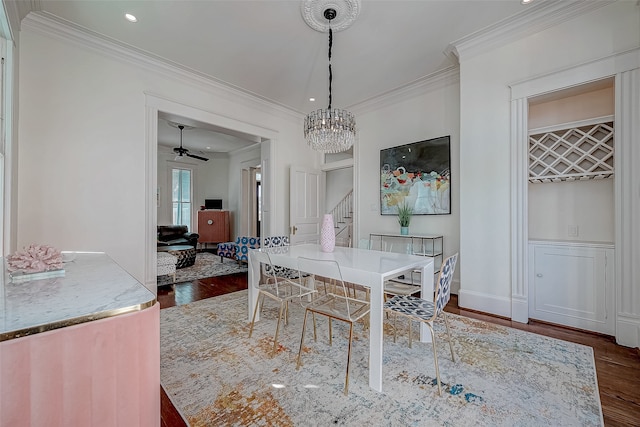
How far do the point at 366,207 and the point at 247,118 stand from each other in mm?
2534

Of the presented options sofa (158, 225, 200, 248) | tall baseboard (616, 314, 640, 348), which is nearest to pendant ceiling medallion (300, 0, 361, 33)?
tall baseboard (616, 314, 640, 348)

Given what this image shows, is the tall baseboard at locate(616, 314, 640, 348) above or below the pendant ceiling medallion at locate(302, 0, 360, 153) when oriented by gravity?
below

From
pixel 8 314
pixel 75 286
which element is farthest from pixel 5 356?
pixel 75 286

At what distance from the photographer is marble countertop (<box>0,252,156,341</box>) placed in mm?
695

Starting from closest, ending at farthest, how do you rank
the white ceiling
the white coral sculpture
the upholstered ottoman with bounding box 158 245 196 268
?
1. the white coral sculpture
2. the white ceiling
3. the upholstered ottoman with bounding box 158 245 196 268

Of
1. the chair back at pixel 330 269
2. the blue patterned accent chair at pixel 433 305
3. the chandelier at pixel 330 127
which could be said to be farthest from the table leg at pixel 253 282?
the chandelier at pixel 330 127

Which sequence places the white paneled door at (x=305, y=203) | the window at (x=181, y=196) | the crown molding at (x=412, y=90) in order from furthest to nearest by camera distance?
the window at (x=181, y=196)
the white paneled door at (x=305, y=203)
the crown molding at (x=412, y=90)

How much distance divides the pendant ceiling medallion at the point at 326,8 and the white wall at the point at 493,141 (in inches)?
61.3

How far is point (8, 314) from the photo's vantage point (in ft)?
2.42

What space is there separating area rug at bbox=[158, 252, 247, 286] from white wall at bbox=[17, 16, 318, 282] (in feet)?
4.02

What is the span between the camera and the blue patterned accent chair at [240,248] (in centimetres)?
544

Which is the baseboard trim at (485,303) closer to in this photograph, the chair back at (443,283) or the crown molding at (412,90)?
the chair back at (443,283)

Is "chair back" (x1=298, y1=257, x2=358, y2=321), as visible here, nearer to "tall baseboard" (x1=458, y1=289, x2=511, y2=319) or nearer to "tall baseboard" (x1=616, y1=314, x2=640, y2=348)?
"tall baseboard" (x1=458, y1=289, x2=511, y2=319)

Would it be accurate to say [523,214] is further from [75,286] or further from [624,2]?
[75,286]
